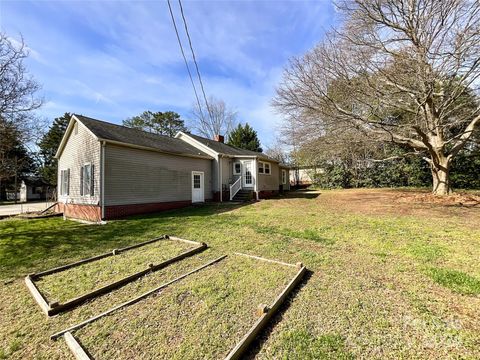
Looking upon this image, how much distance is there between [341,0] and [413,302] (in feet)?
39.0

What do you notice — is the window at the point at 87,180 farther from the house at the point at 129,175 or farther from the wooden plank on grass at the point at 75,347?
the wooden plank on grass at the point at 75,347

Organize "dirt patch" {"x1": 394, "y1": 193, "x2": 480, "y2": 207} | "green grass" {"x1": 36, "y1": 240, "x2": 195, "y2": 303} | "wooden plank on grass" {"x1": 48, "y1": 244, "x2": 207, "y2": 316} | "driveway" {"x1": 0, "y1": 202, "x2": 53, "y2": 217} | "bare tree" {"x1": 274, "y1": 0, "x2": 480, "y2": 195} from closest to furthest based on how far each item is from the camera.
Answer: "wooden plank on grass" {"x1": 48, "y1": 244, "x2": 207, "y2": 316}
"green grass" {"x1": 36, "y1": 240, "x2": 195, "y2": 303}
"bare tree" {"x1": 274, "y1": 0, "x2": 480, "y2": 195}
"dirt patch" {"x1": 394, "y1": 193, "x2": 480, "y2": 207}
"driveway" {"x1": 0, "y1": 202, "x2": 53, "y2": 217}

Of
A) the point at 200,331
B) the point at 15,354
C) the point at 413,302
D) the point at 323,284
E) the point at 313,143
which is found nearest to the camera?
the point at 15,354

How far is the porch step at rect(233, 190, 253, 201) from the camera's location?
1596cm

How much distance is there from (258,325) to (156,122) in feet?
125

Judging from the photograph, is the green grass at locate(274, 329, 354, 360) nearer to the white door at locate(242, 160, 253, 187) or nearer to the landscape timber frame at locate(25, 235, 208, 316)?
the landscape timber frame at locate(25, 235, 208, 316)

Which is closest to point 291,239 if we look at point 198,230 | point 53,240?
point 198,230

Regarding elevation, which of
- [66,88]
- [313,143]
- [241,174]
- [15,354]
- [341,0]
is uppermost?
[341,0]

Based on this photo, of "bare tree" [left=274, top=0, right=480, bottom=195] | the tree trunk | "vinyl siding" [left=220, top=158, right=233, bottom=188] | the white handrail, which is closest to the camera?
"bare tree" [left=274, top=0, right=480, bottom=195]

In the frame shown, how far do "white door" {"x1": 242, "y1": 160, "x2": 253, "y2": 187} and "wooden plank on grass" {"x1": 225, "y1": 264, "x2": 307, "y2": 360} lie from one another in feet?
42.0

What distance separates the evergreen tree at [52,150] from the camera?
30453mm

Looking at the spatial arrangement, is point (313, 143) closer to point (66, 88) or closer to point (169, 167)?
point (169, 167)

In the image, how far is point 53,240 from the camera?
7234mm

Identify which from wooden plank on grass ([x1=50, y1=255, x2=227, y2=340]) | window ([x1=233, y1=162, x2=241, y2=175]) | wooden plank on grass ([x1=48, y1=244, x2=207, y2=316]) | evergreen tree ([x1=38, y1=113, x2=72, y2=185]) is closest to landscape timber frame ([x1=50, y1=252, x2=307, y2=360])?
wooden plank on grass ([x1=50, y1=255, x2=227, y2=340])
